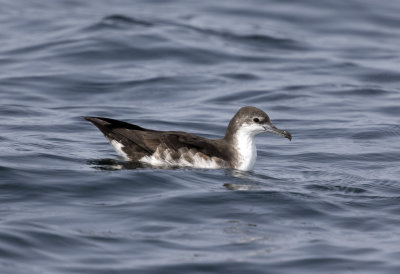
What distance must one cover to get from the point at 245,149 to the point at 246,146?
5 cm

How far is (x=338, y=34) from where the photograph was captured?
946 inches

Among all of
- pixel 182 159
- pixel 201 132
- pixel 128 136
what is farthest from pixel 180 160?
pixel 201 132

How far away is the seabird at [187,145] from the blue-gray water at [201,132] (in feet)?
0.92

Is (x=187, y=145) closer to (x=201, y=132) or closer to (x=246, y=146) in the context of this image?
(x=246, y=146)

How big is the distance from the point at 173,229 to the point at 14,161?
3.21 m

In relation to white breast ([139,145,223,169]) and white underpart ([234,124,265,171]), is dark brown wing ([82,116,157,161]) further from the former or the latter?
white underpart ([234,124,265,171])

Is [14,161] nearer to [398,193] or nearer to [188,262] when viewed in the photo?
[188,262]

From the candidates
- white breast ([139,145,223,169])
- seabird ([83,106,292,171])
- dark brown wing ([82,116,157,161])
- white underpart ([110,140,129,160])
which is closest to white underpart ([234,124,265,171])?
seabird ([83,106,292,171])

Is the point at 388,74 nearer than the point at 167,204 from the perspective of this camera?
No

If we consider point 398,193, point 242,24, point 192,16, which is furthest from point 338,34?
point 398,193

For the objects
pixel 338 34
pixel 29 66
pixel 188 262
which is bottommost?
pixel 188 262

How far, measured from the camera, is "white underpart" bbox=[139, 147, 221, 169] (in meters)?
11.5

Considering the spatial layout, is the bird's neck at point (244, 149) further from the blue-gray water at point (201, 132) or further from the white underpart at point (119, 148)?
the white underpart at point (119, 148)

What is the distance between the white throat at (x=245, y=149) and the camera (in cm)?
1188
